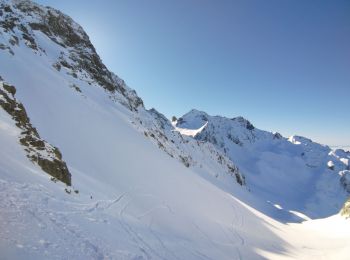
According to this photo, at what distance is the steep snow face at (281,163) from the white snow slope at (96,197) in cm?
8077

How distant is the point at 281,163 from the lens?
15950 cm

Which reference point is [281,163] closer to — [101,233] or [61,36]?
[61,36]

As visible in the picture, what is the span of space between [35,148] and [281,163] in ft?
521

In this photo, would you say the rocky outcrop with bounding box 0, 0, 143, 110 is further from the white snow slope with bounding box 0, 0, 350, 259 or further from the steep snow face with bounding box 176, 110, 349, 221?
the steep snow face with bounding box 176, 110, 349, 221

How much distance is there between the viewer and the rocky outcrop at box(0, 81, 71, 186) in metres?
14.3

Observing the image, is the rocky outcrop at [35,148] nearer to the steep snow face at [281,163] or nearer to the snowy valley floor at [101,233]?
the snowy valley floor at [101,233]

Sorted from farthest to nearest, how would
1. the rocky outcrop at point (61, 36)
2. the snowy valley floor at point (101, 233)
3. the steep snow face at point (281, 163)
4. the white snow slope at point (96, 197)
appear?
the steep snow face at point (281, 163), the rocky outcrop at point (61, 36), the white snow slope at point (96, 197), the snowy valley floor at point (101, 233)

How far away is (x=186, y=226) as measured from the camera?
18422 millimetres

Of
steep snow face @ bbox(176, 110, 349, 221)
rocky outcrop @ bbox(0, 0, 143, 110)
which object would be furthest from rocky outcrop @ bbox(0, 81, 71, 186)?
steep snow face @ bbox(176, 110, 349, 221)

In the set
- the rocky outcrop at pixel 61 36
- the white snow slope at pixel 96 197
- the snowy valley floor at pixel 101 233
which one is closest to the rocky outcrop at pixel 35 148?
the white snow slope at pixel 96 197

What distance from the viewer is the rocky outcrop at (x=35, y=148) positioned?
14.3 m

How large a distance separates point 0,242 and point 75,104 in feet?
80.6

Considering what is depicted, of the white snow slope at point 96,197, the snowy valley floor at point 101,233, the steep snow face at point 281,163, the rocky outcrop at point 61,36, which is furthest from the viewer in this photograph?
the steep snow face at point 281,163

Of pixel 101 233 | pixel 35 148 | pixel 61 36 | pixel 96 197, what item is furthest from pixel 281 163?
pixel 101 233
